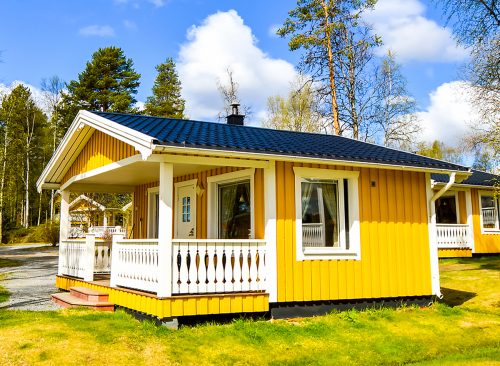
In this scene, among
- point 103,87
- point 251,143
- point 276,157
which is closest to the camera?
point 276,157

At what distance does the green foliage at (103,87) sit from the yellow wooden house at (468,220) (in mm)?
23937

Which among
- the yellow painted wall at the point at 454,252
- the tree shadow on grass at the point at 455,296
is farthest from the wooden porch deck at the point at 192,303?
the yellow painted wall at the point at 454,252

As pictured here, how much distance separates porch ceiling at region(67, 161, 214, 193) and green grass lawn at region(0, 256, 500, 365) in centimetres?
280

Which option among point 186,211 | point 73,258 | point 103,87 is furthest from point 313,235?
point 103,87

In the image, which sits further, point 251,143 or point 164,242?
point 251,143

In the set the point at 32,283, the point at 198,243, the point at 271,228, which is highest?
the point at 271,228

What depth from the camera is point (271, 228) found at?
311 inches

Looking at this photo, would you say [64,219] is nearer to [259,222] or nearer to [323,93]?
[259,222]

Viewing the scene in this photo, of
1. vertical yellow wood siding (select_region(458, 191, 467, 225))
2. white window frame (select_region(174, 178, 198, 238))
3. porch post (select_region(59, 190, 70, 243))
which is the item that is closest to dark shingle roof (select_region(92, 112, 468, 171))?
white window frame (select_region(174, 178, 198, 238))

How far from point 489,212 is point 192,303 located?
15353mm

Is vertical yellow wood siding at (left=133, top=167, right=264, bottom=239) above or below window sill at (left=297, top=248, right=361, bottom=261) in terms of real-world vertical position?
above

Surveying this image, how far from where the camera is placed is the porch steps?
27.8 ft

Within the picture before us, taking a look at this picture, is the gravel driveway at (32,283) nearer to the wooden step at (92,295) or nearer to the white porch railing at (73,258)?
the wooden step at (92,295)

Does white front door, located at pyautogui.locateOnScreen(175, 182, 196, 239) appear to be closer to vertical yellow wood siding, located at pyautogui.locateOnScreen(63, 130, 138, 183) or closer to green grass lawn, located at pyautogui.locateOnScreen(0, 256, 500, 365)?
vertical yellow wood siding, located at pyautogui.locateOnScreen(63, 130, 138, 183)
